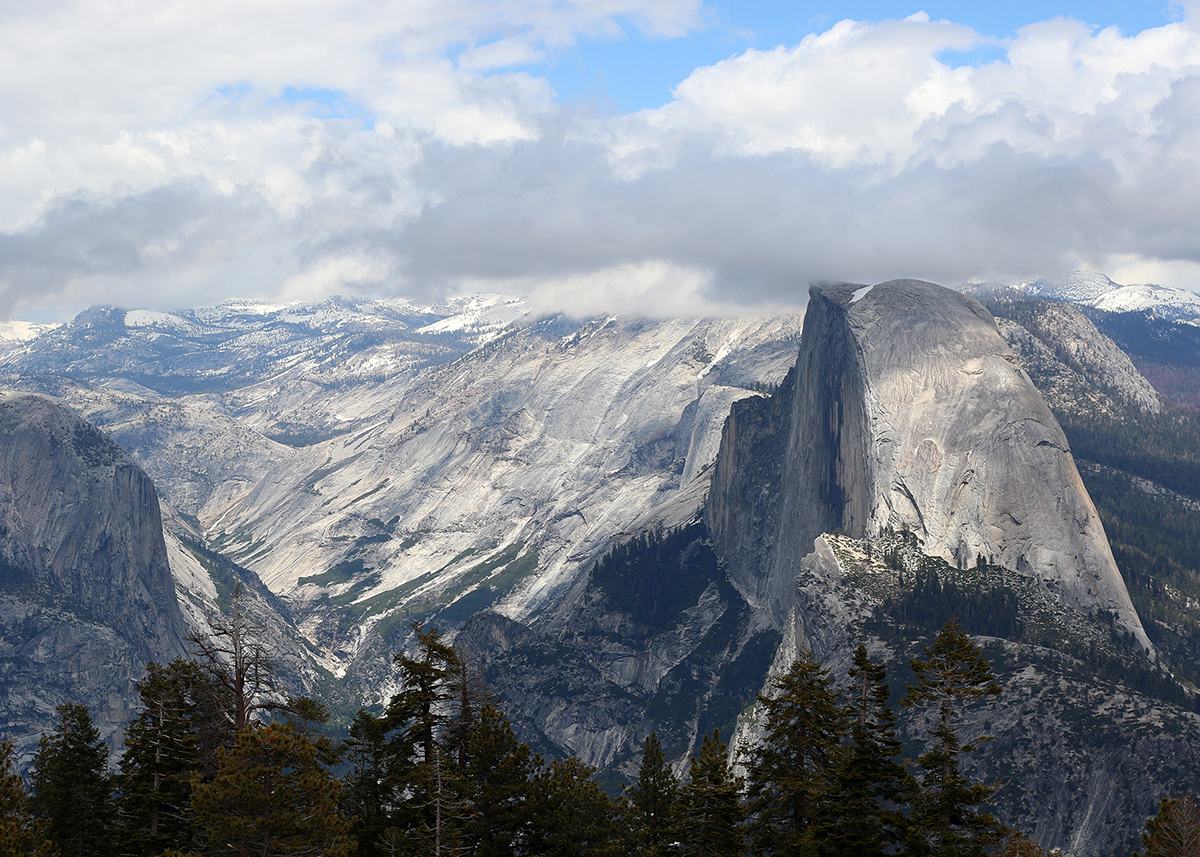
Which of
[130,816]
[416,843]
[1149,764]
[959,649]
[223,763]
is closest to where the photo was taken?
[223,763]

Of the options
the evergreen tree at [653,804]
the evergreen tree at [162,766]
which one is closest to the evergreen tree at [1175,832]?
the evergreen tree at [653,804]

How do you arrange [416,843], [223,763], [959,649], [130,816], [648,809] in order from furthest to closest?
[648,809], [130,816], [416,843], [959,649], [223,763]

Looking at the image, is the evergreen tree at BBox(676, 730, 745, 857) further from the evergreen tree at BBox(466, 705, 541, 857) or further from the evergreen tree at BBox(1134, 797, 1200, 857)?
the evergreen tree at BBox(1134, 797, 1200, 857)

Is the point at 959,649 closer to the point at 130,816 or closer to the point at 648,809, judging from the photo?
the point at 648,809

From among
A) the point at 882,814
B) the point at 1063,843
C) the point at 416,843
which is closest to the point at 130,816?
the point at 416,843

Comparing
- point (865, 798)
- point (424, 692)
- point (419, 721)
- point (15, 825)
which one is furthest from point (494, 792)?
point (15, 825)

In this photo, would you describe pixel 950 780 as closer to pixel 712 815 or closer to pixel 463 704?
pixel 712 815

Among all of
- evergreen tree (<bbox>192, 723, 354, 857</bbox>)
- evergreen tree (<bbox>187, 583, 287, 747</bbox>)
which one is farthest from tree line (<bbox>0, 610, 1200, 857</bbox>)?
evergreen tree (<bbox>187, 583, 287, 747</bbox>)
